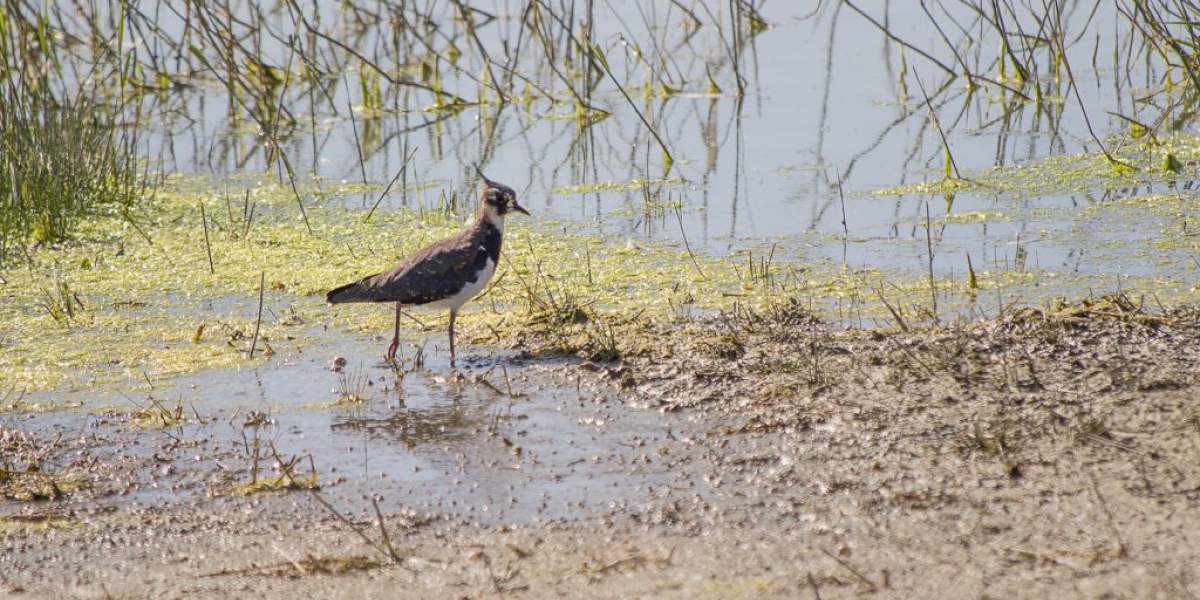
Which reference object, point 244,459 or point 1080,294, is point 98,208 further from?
point 1080,294

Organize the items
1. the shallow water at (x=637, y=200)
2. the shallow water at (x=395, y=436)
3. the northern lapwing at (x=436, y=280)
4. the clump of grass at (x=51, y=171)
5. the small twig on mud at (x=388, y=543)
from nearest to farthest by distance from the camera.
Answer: the small twig on mud at (x=388, y=543) < the shallow water at (x=395, y=436) < the shallow water at (x=637, y=200) < the northern lapwing at (x=436, y=280) < the clump of grass at (x=51, y=171)

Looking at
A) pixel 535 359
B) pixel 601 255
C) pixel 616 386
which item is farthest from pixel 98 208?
pixel 616 386

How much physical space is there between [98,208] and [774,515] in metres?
5.85

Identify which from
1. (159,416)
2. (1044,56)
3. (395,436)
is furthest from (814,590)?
(1044,56)

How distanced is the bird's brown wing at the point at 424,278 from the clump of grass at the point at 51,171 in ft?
8.16

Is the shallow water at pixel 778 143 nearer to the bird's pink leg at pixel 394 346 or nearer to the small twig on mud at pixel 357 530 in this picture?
the bird's pink leg at pixel 394 346

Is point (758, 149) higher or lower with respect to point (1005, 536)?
higher

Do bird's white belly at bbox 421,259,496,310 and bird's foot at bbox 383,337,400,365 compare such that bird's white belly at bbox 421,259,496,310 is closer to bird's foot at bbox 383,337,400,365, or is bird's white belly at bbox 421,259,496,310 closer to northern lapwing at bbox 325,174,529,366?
northern lapwing at bbox 325,174,529,366

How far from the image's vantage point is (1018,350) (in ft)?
16.5

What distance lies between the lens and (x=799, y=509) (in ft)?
12.8

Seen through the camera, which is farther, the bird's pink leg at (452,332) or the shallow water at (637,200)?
the bird's pink leg at (452,332)

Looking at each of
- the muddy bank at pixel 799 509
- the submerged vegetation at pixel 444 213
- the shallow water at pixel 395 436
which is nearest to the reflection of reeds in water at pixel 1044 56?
the submerged vegetation at pixel 444 213

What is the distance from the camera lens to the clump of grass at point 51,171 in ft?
24.6

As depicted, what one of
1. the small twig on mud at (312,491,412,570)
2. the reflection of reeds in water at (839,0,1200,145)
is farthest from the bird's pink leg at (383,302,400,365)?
the reflection of reeds in water at (839,0,1200,145)
